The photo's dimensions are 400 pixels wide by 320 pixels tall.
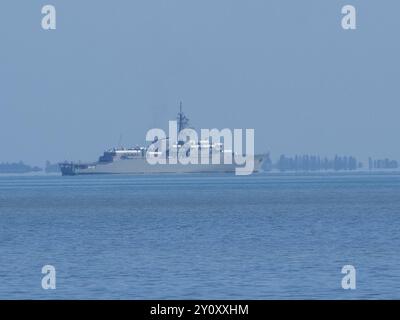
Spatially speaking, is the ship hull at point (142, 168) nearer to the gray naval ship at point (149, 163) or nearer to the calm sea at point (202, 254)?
the gray naval ship at point (149, 163)

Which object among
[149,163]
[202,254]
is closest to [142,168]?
[149,163]

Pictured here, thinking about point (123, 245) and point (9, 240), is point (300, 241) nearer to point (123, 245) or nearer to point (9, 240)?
point (123, 245)

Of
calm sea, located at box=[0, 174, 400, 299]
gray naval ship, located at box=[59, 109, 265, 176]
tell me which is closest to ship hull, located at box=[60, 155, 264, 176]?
gray naval ship, located at box=[59, 109, 265, 176]

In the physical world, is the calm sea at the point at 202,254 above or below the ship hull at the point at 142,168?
below

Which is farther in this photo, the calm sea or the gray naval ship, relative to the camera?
the gray naval ship

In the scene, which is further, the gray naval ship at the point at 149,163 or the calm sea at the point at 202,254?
the gray naval ship at the point at 149,163

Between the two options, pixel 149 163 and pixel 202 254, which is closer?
pixel 202 254

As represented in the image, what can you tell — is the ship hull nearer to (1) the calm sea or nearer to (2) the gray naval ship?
(2) the gray naval ship

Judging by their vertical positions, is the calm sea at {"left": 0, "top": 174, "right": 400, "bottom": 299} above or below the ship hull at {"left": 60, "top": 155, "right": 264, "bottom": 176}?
below

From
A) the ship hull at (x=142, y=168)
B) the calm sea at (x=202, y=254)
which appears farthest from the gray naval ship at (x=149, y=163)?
the calm sea at (x=202, y=254)

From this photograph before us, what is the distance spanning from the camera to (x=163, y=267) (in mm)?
28859

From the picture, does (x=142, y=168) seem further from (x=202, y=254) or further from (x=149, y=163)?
(x=202, y=254)
